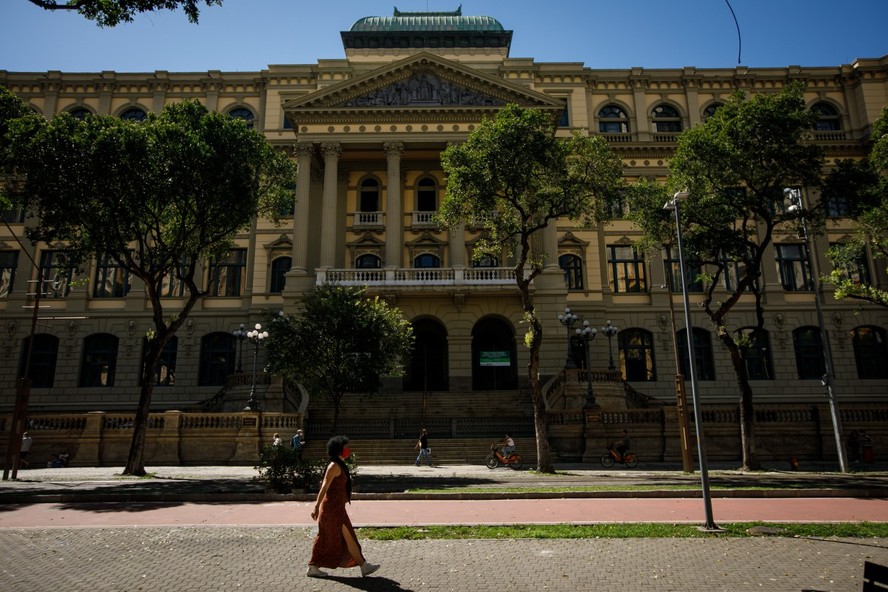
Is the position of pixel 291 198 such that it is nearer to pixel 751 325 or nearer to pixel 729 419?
pixel 729 419

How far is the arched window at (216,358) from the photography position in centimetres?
3684

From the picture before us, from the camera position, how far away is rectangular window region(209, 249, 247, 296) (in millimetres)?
38531

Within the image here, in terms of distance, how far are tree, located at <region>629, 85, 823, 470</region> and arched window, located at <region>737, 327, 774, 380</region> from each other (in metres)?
16.6

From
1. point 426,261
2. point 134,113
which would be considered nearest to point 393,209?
point 426,261

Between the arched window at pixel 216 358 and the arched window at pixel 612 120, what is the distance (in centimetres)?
2958

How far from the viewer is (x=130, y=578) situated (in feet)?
25.7

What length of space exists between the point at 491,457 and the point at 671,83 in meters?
33.0

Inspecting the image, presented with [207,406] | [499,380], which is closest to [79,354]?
[207,406]

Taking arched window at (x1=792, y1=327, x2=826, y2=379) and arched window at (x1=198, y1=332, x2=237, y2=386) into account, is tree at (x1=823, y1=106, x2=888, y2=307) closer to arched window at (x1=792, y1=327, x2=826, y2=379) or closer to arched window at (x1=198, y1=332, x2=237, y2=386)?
arched window at (x1=792, y1=327, x2=826, y2=379)

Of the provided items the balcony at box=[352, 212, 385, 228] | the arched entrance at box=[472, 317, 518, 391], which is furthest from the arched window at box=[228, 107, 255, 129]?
the arched entrance at box=[472, 317, 518, 391]

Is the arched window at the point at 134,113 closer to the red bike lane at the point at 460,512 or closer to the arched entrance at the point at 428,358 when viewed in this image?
the arched entrance at the point at 428,358

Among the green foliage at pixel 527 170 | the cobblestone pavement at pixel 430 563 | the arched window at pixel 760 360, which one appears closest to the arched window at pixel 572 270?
the arched window at pixel 760 360

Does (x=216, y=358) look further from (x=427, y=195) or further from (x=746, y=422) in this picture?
(x=746, y=422)

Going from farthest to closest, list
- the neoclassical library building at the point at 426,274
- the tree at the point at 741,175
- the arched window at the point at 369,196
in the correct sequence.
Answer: the arched window at the point at 369,196 < the neoclassical library building at the point at 426,274 < the tree at the point at 741,175
